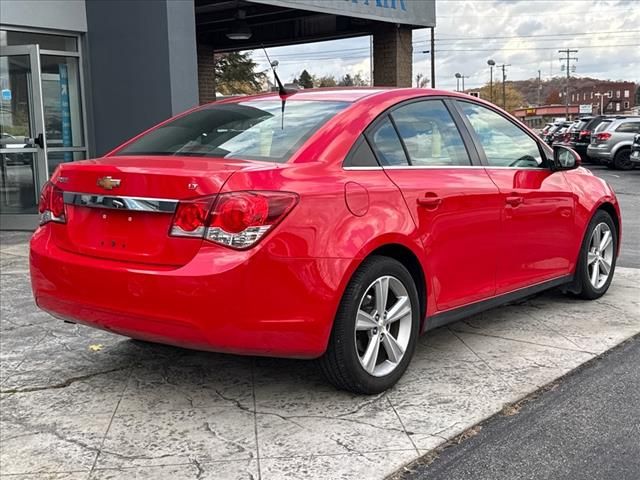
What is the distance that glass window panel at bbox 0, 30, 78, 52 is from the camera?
9805mm

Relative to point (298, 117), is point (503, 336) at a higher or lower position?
lower

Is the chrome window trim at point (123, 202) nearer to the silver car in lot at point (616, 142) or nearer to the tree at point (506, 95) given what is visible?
the silver car in lot at point (616, 142)

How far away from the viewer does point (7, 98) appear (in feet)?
33.0

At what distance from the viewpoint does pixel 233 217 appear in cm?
326

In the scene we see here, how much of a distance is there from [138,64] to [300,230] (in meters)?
7.02

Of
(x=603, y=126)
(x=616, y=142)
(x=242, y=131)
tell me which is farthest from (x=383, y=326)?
(x=603, y=126)

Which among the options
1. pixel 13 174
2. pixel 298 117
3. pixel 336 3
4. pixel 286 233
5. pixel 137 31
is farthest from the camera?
pixel 336 3

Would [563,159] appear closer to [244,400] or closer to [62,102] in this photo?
[244,400]

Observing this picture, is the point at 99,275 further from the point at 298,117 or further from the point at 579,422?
the point at 579,422

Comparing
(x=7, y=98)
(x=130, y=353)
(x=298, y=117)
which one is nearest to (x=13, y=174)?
(x=7, y=98)

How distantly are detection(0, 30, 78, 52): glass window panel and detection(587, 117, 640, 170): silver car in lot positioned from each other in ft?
56.6

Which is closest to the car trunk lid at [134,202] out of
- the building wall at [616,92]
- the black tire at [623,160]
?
the black tire at [623,160]

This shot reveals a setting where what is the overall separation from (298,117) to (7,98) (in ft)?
24.5


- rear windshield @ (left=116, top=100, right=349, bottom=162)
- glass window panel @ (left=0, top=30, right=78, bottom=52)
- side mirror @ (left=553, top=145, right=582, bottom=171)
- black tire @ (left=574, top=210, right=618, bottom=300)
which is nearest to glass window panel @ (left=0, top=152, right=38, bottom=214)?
glass window panel @ (left=0, top=30, right=78, bottom=52)
